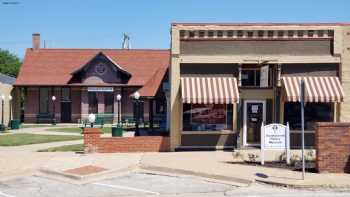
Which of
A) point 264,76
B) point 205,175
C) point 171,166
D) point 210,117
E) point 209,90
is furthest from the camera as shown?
point 210,117

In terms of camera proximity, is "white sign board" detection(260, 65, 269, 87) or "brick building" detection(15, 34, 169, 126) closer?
"white sign board" detection(260, 65, 269, 87)

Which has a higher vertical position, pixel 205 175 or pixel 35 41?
pixel 35 41

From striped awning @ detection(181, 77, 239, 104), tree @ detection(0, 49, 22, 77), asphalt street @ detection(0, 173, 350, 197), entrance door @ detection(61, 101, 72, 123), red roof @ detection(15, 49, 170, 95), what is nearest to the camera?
asphalt street @ detection(0, 173, 350, 197)

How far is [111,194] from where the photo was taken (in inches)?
490

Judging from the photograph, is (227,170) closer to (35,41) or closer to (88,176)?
(88,176)

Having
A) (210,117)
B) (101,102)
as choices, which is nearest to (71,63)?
(101,102)

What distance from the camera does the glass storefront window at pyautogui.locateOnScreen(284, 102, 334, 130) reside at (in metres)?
21.3

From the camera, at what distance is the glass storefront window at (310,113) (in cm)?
2134

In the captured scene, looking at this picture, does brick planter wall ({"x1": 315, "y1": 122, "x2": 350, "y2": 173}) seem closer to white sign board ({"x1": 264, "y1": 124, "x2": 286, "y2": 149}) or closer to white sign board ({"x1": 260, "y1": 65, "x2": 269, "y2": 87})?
white sign board ({"x1": 264, "y1": 124, "x2": 286, "y2": 149})

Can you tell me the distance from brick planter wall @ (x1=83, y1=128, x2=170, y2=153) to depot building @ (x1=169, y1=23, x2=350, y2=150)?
67 centimetres

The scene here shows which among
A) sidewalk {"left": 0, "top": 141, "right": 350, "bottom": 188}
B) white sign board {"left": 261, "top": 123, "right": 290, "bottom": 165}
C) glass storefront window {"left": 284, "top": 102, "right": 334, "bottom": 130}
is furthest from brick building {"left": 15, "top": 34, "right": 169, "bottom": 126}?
white sign board {"left": 261, "top": 123, "right": 290, "bottom": 165}

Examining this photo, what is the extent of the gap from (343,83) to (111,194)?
40.9 feet

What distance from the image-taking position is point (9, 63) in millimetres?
91438

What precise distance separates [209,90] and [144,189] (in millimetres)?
8464
